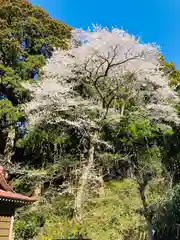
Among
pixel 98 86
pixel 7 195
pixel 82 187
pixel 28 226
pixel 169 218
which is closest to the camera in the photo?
pixel 7 195

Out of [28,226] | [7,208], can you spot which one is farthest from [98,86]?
[7,208]

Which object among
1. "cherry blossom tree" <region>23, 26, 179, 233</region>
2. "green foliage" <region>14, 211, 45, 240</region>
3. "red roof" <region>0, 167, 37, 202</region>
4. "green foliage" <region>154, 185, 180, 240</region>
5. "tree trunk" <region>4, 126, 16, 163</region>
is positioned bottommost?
"green foliage" <region>14, 211, 45, 240</region>

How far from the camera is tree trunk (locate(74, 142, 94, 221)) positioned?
11.4 metres

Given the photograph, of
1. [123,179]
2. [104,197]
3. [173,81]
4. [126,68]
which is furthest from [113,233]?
[173,81]

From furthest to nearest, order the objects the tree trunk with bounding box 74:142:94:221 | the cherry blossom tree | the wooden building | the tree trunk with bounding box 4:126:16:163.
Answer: the tree trunk with bounding box 4:126:16:163 < the cherry blossom tree < the tree trunk with bounding box 74:142:94:221 < the wooden building

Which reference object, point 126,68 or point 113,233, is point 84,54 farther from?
point 113,233

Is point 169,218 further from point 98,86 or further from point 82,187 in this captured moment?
point 98,86

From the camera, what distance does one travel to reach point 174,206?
9219 millimetres

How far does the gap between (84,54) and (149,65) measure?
263cm

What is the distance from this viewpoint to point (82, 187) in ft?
38.6

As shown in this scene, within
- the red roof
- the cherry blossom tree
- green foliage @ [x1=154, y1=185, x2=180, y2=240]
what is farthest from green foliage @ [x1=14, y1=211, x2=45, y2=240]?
green foliage @ [x1=154, y1=185, x2=180, y2=240]

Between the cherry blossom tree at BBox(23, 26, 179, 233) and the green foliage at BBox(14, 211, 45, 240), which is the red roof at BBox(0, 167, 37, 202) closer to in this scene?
the green foliage at BBox(14, 211, 45, 240)

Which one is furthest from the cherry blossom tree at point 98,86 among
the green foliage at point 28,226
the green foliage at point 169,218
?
the green foliage at point 169,218

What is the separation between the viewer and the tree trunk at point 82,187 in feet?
37.3
